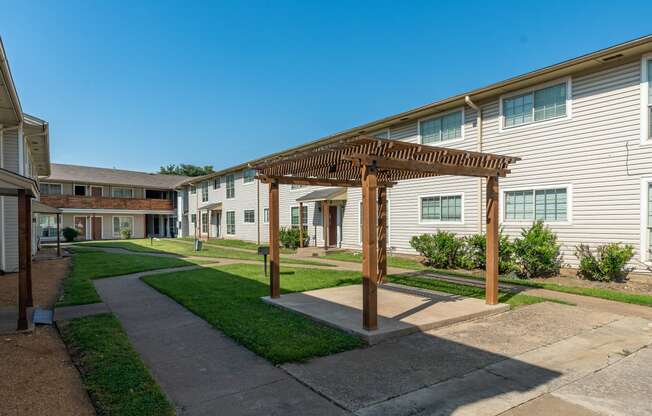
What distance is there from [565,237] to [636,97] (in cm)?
393

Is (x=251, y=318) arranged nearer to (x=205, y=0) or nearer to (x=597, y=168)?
(x=597, y=168)

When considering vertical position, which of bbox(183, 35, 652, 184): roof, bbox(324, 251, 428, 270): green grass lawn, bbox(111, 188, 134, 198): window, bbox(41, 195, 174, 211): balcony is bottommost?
bbox(324, 251, 428, 270): green grass lawn

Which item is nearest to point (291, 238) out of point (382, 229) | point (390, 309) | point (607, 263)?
point (382, 229)

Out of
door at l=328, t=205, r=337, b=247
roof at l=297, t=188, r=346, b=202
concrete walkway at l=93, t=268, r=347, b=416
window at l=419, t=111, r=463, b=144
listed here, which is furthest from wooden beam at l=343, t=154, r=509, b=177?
door at l=328, t=205, r=337, b=247

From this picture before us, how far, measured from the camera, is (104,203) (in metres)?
32.7

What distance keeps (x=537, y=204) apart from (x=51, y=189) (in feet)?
120

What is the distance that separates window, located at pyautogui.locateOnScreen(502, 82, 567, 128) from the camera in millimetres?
10727

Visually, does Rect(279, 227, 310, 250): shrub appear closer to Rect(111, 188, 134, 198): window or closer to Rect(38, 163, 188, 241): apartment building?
Rect(38, 163, 188, 241): apartment building

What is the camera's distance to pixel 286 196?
2280cm

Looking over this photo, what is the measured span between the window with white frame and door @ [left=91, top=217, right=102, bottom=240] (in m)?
16.5

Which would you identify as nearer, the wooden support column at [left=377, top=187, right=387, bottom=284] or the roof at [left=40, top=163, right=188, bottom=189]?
the wooden support column at [left=377, top=187, right=387, bottom=284]

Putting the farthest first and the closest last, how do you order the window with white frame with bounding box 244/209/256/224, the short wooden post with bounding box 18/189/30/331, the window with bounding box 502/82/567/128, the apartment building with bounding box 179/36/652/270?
1. the window with white frame with bounding box 244/209/256/224
2. the window with bounding box 502/82/567/128
3. the apartment building with bounding box 179/36/652/270
4. the short wooden post with bounding box 18/189/30/331

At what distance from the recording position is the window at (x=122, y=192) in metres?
35.1

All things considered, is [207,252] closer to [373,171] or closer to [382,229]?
[382,229]
